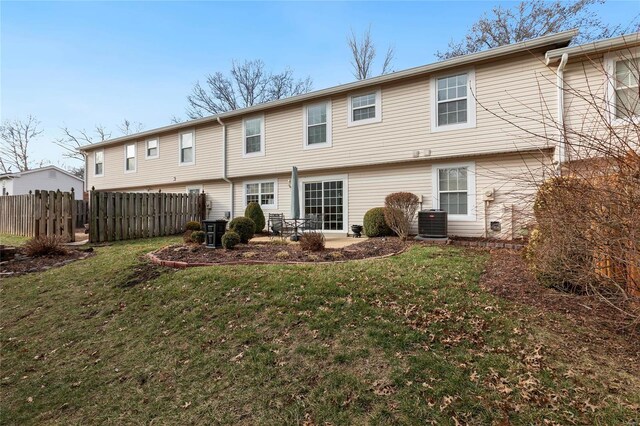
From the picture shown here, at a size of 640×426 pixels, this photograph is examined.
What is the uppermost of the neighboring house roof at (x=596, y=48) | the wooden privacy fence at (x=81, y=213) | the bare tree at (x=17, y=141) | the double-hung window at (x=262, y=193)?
the bare tree at (x=17, y=141)

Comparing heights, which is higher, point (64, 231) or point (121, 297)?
point (64, 231)

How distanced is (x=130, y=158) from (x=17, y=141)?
90.5 feet

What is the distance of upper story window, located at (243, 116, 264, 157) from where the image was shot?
1290 centimetres

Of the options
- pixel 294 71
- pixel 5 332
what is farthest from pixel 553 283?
pixel 294 71

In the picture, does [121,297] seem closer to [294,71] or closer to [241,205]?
[241,205]

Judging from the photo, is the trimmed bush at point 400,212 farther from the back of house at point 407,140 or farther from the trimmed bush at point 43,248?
the trimmed bush at point 43,248

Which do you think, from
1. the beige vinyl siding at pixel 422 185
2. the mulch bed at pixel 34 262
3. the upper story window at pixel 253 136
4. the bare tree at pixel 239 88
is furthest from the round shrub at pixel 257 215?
the bare tree at pixel 239 88

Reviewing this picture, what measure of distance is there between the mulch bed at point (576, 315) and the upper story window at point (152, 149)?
53.5 ft

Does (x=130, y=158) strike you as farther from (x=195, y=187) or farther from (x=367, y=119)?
(x=367, y=119)

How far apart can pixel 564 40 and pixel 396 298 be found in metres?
7.95

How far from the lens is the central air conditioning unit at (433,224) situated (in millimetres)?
8632

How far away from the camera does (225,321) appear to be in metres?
3.89

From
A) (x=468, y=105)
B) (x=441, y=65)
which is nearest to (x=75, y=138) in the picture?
(x=441, y=65)

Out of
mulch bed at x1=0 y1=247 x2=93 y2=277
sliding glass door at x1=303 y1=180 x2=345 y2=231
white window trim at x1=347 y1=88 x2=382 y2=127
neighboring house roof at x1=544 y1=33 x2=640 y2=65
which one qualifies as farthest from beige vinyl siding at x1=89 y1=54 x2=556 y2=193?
mulch bed at x1=0 y1=247 x2=93 y2=277
